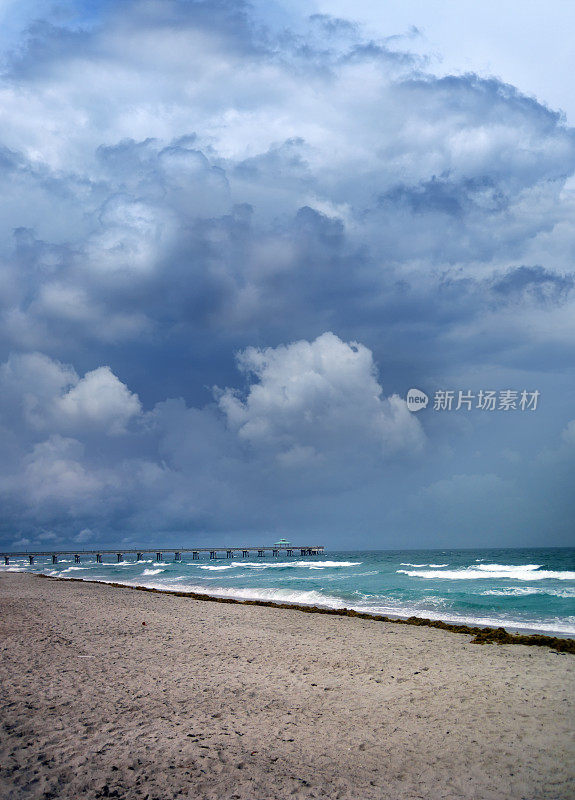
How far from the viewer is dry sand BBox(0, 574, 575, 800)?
552 centimetres

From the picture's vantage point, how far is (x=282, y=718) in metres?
7.45

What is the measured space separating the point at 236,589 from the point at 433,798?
27.9 meters

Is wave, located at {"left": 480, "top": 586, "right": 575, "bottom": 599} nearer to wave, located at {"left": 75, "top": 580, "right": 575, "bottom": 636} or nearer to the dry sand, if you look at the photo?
wave, located at {"left": 75, "top": 580, "right": 575, "bottom": 636}

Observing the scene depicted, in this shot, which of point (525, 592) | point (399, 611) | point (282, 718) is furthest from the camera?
point (525, 592)

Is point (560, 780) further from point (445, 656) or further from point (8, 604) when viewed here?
point (8, 604)

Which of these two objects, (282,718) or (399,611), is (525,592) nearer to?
(399,611)

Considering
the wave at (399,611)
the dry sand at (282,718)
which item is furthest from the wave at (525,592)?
the dry sand at (282,718)

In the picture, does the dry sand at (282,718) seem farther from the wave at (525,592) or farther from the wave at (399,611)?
the wave at (525,592)

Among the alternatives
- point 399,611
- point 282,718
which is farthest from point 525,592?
point 282,718

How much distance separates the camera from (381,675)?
32.5 ft

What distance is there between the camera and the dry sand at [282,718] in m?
5.52

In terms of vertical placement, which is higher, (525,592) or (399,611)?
(399,611)

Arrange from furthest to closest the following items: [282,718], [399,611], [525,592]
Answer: [525,592] < [399,611] < [282,718]

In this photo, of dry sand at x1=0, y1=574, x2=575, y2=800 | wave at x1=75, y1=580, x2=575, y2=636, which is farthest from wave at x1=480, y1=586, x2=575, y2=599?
dry sand at x1=0, y1=574, x2=575, y2=800
